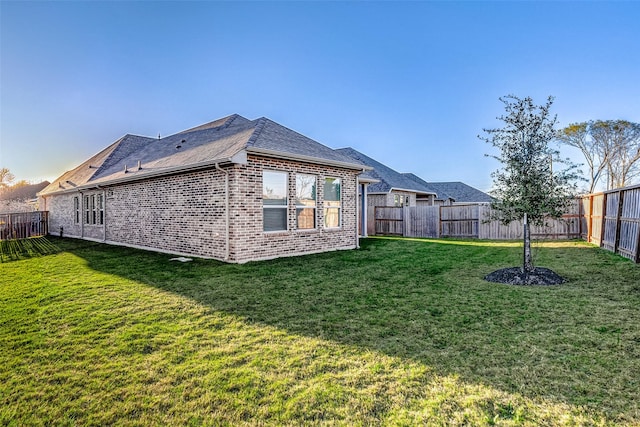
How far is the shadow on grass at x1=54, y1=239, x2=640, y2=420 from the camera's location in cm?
297

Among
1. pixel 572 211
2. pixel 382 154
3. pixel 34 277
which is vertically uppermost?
pixel 382 154

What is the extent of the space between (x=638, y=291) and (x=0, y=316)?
10.0 meters

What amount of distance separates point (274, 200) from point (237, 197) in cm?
128

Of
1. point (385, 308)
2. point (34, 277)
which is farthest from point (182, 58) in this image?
point (385, 308)

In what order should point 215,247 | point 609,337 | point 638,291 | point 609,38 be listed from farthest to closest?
point 609,38 < point 215,247 < point 638,291 < point 609,337

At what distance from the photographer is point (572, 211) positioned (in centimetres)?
1614

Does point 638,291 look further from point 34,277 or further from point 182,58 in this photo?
point 182,58

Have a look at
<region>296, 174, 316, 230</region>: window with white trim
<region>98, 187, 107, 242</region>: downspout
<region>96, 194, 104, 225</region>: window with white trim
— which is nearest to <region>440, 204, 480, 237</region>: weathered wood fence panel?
<region>296, 174, 316, 230</region>: window with white trim

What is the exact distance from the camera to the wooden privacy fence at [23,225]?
18.5 m

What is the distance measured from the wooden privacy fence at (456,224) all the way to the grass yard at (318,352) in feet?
35.1

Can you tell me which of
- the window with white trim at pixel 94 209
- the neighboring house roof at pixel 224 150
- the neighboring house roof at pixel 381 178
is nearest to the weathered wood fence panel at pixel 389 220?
the neighboring house roof at pixel 381 178

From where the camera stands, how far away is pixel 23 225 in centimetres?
1925

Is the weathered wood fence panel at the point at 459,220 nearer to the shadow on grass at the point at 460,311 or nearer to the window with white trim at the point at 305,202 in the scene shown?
the shadow on grass at the point at 460,311

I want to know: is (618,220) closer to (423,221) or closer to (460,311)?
(460,311)
